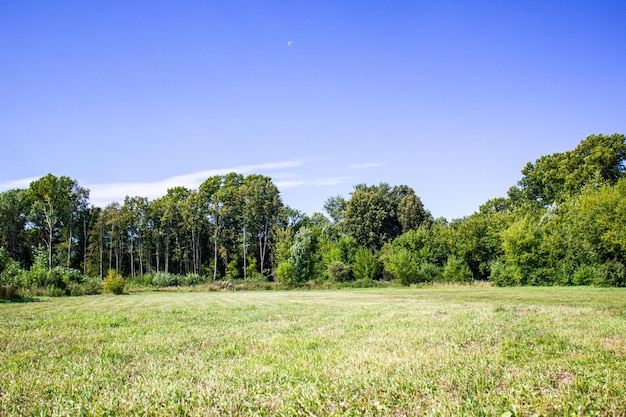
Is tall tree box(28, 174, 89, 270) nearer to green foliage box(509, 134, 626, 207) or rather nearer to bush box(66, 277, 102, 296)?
bush box(66, 277, 102, 296)

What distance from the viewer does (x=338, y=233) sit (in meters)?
71.2

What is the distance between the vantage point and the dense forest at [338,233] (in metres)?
45.9

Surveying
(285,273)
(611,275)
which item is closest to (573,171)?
(611,275)

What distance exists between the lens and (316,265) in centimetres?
6241

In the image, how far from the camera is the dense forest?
45.9 m

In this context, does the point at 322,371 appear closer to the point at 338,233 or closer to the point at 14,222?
the point at 338,233

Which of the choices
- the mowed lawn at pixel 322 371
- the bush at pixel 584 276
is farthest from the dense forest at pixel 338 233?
the mowed lawn at pixel 322 371

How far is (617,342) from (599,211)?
125 feet

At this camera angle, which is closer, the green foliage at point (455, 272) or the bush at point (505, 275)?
the bush at point (505, 275)

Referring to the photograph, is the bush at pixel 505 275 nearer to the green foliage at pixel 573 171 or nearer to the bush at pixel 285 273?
the green foliage at pixel 573 171

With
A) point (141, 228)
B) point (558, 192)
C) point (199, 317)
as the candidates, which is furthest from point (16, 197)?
point (558, 192)

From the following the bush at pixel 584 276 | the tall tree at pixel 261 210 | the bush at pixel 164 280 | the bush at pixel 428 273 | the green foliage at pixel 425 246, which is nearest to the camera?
the bush at pixel 584 276

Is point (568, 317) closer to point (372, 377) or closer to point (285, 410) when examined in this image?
point (372, 377)

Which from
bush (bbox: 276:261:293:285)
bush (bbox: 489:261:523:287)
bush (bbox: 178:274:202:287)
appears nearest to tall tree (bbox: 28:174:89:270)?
bush (bbox: 178:274:202:287)
